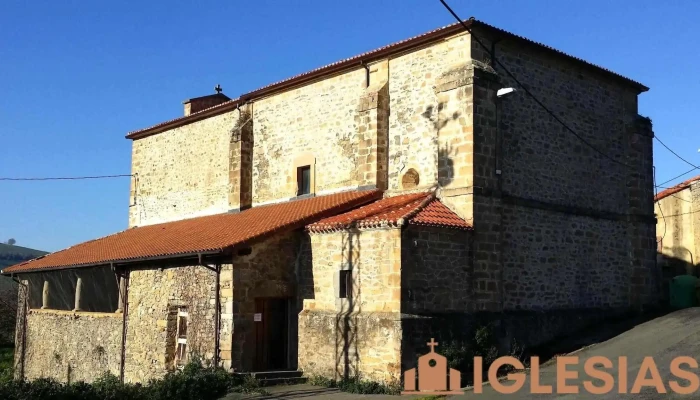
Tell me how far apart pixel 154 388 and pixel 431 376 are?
5.37 metres

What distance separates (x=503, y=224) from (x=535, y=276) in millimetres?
1628

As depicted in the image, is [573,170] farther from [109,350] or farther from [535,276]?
[109,350]

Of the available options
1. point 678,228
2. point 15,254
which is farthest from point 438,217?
point 15,254

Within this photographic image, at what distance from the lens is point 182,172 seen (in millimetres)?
24797

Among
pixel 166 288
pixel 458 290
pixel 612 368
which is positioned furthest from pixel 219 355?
pixel 612 368

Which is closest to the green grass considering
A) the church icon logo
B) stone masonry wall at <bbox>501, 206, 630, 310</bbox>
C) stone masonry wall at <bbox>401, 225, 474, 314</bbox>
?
the church icon logo

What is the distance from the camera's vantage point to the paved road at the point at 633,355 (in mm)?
12016

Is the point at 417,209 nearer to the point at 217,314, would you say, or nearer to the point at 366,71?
the point at 217,314

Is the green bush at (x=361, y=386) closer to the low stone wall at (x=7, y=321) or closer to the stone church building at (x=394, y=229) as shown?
the stone church building at (x=394, y=229)

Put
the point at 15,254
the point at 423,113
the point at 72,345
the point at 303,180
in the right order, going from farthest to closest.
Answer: the point at 15,254 → the point at 72,345 → the point at 303,180 → the point at 423,113

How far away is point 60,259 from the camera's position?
2395 cm

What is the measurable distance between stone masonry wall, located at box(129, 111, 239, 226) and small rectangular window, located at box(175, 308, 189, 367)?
18.6 feet

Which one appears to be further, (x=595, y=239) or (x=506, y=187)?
(x=595, y=239)

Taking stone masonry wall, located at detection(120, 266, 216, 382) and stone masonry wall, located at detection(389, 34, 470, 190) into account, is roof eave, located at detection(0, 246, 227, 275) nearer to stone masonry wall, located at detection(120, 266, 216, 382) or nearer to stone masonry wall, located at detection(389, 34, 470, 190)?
stone masonry wall, located at detection(120, 266, 216, 382)
